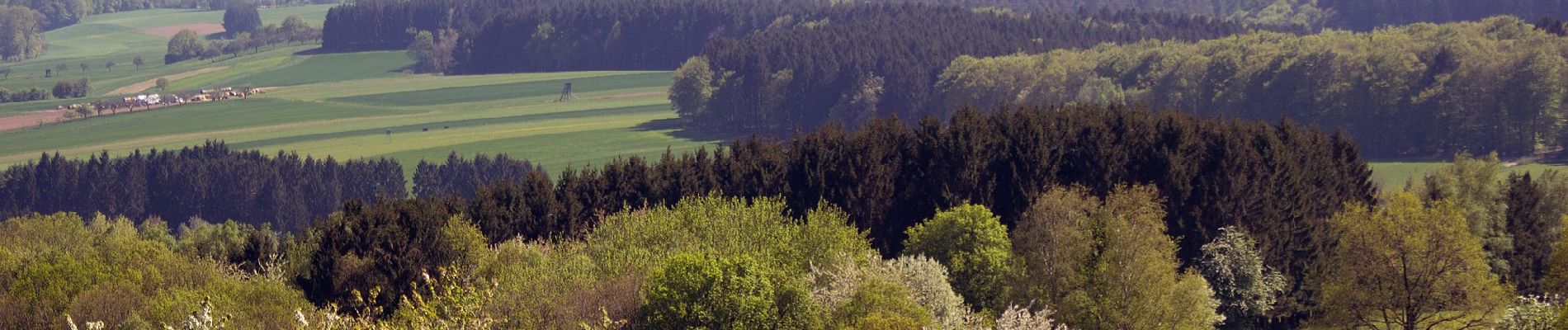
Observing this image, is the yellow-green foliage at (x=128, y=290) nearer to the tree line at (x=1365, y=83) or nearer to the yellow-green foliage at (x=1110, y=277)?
the yellow-green foliage at (x=1110, y=277)

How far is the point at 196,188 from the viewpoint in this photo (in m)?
163

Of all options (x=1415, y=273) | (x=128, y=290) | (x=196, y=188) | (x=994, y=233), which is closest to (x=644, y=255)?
(x=994, y=233)

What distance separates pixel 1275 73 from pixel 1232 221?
3400 inches

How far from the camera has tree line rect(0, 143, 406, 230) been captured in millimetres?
161875

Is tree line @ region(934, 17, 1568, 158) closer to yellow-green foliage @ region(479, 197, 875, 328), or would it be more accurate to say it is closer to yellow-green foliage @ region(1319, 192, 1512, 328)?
yellow-green foliage @ region(1319, 192, 1512, 328)

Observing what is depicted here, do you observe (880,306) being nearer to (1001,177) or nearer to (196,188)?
(1001,177)

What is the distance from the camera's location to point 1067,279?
65938 millimetres

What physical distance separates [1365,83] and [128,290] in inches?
4842

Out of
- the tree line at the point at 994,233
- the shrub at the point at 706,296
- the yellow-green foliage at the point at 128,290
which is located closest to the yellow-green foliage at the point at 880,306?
the tree line at the point at 994,233

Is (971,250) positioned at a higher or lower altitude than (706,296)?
lower

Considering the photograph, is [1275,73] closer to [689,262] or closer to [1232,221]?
[1232,221]

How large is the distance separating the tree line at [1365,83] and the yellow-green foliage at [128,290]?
92738mm

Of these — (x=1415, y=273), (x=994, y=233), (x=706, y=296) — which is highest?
(x=706, y=296)

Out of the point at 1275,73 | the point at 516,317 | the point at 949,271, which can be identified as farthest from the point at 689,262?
the point at 1275,73
